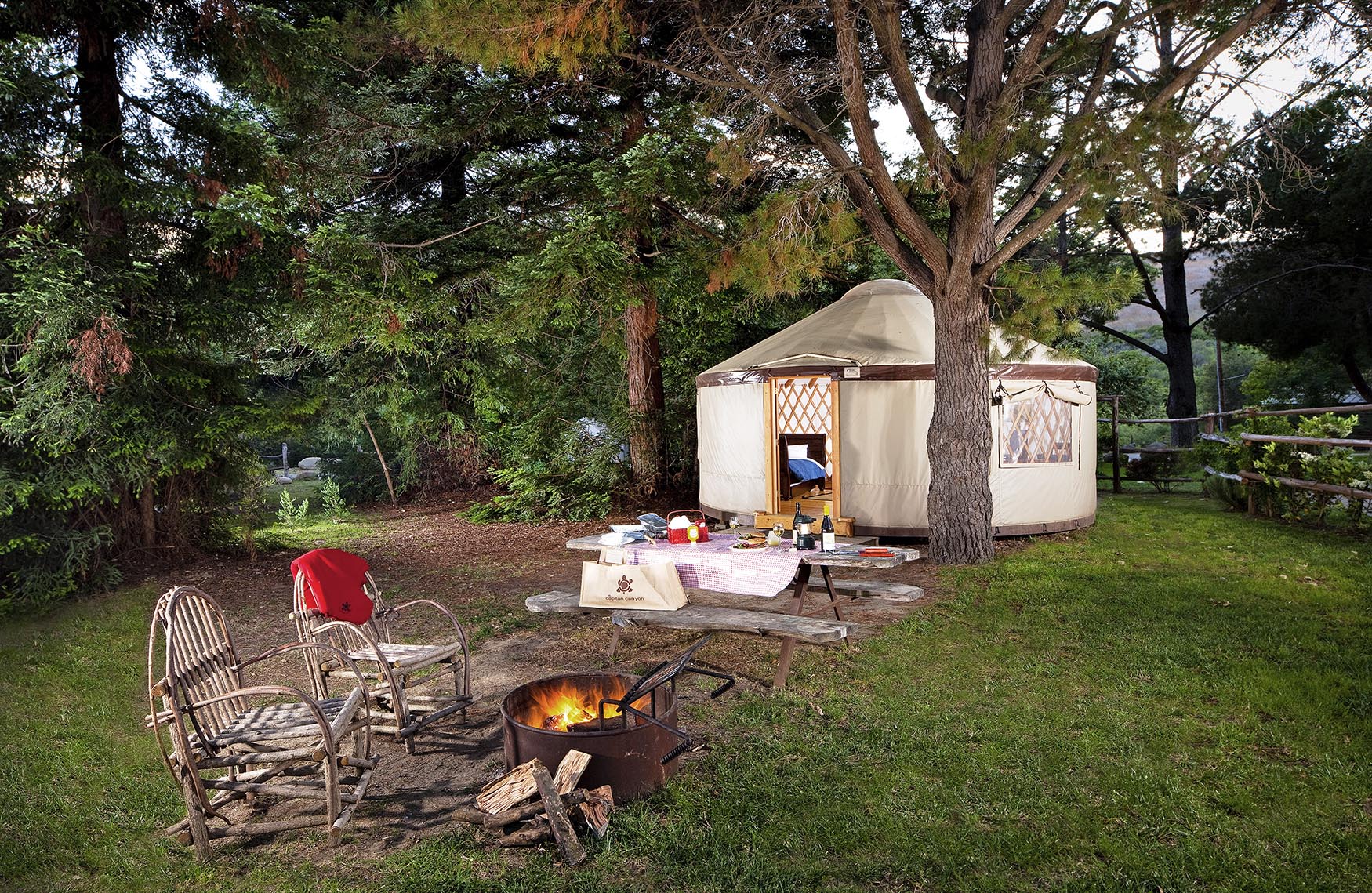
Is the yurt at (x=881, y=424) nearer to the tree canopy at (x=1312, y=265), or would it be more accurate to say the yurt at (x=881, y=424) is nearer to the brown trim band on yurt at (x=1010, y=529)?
the brown trim band on yurt at (x=1010, y=529)

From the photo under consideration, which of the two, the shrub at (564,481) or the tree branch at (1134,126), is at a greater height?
the tree branch at (1134,126)

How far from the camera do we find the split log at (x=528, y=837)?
2566 millimetres

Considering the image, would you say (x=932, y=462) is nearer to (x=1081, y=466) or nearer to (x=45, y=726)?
(x=1081, y=466)

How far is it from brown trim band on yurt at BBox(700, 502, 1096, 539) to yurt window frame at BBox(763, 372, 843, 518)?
349 millimetres

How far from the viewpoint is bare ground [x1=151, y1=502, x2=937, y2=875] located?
281cm

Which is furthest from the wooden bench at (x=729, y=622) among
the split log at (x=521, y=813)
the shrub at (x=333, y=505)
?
the shrub at (x=333, y=505)

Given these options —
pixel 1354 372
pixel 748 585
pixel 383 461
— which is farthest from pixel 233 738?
pixel 1354 372

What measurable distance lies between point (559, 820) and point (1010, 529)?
6.51 metres

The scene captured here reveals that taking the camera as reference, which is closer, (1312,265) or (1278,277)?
(1312,265)

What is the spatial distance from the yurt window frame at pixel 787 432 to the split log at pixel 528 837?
5.55m

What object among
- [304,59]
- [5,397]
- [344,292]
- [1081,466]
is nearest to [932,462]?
[1081,466]

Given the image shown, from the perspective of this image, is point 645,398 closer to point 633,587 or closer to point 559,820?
point 633,587

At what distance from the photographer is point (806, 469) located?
28.7ft

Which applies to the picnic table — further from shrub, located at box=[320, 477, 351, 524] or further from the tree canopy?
the tree canopy
